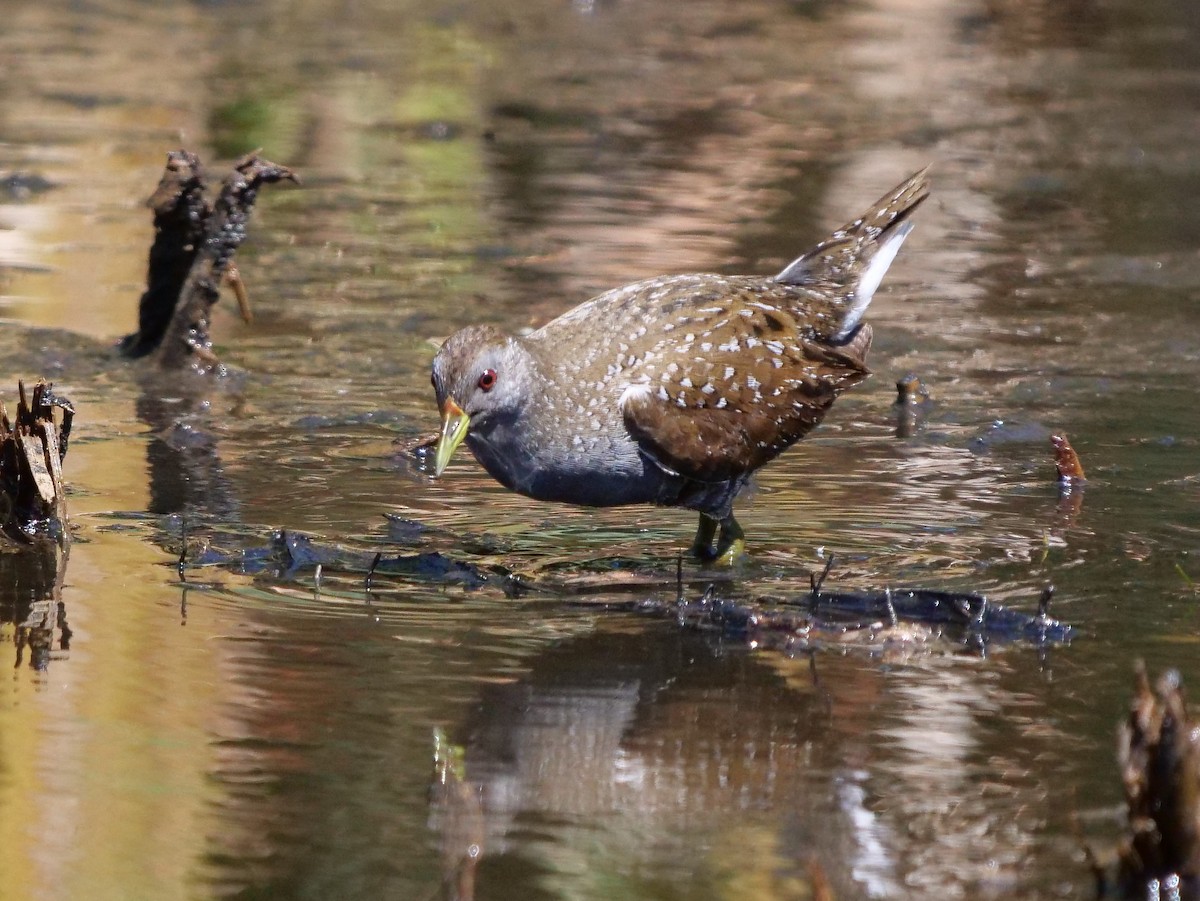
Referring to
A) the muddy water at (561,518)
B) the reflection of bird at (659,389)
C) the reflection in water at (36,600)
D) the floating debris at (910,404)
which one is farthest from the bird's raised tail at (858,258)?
the reflection in water at (36,600)

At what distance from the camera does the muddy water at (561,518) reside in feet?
12.4

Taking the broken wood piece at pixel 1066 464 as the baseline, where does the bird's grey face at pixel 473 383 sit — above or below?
above

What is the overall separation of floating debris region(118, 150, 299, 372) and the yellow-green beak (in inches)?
109

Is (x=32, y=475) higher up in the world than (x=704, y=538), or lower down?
higher up

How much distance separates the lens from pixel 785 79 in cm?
1623

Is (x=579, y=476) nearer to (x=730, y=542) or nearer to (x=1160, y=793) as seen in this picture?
(x=730, y=542)

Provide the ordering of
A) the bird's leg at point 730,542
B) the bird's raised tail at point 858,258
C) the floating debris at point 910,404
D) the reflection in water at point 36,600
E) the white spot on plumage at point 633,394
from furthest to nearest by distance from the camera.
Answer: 1. the floating debris at point 910,404
2. the bird's raised tail at point 858,258
3. the bird's leg at point 730,542
4. the white spot on plumage at point 633,394
5. the reflection in water at point 36,600

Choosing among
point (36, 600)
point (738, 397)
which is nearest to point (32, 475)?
point (36, 600)

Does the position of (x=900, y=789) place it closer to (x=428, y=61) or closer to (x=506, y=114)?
(x=506, y=114)

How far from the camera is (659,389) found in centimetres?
568

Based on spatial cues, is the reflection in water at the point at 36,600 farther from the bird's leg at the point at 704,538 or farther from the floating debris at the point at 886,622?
the bird's leg at the point at 704,538

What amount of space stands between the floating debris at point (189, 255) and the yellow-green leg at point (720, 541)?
2.64 metres

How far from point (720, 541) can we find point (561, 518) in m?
0.61

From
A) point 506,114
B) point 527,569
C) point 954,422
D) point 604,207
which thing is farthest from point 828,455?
point 506,114
